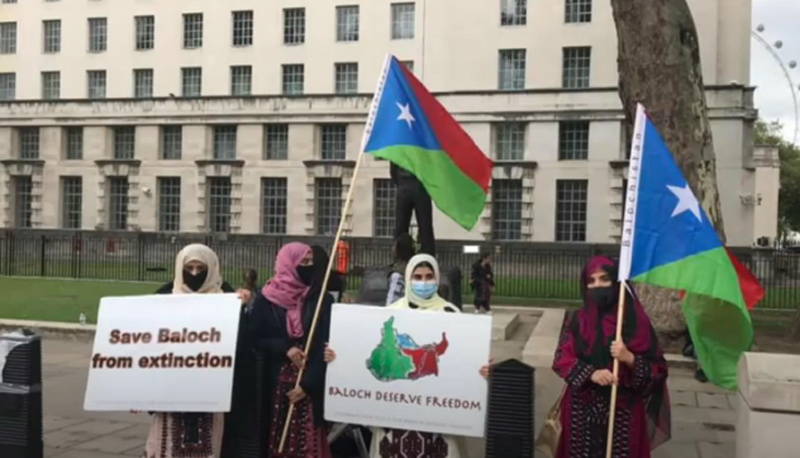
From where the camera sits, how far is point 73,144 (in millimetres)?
50188

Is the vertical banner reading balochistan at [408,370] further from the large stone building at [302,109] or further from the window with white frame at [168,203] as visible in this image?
the window with white frame at [168,203]

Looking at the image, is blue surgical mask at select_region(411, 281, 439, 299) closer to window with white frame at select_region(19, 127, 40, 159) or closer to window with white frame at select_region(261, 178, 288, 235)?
window with white frame at select_region(261, 178, 288, 235)

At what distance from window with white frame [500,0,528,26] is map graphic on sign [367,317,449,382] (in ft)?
130

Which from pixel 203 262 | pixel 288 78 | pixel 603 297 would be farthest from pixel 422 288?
pixel 288 78

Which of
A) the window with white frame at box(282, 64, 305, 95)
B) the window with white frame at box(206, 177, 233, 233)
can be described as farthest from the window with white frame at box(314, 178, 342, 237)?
the window with white frame at box(206, 177, 233, 233)

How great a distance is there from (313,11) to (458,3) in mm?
8300

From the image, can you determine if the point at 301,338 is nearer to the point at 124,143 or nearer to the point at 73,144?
the point at 124,143

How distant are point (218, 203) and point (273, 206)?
3.69 meters

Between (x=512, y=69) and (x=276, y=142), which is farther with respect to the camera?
(x=276, y=142)

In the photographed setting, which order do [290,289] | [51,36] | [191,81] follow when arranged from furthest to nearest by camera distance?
1. [51,36]
2. [191,81]
3. [290,289]

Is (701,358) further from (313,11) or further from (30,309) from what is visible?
(313,11)

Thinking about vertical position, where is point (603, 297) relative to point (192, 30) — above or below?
below

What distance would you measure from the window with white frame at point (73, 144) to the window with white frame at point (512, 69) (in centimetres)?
2584

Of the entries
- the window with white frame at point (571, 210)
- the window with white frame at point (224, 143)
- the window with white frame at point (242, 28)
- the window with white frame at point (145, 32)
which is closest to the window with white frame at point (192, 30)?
the window with white frame at point (145, 32)
